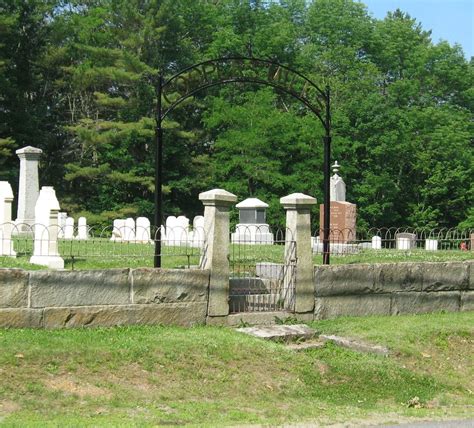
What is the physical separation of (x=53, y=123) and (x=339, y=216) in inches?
1006

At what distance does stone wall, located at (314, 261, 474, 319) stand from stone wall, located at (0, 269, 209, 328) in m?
2.24

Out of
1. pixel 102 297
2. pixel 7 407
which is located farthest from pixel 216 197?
pixel 7 407

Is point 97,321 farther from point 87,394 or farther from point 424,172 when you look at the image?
point 424,172

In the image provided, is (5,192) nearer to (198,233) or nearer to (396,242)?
(198,233)

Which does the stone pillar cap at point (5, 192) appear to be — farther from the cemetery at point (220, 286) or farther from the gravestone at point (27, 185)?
the gravestone at point (27, 185)

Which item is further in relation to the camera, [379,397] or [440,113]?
[440,113]

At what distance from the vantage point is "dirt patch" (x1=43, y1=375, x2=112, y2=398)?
786 cm

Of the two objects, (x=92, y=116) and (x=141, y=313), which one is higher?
(x=92, y=116)

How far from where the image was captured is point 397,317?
12445mm

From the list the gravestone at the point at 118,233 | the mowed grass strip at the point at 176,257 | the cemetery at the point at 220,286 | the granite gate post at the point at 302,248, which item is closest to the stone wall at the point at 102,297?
the cemetery at the point at 220,286

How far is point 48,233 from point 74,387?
6919mm

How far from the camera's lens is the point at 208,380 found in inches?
342

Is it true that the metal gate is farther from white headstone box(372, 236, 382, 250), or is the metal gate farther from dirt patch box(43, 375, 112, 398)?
white headstone box(372, 236, 382, 250)

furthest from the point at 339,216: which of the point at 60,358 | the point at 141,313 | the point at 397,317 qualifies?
the point at 60,358
